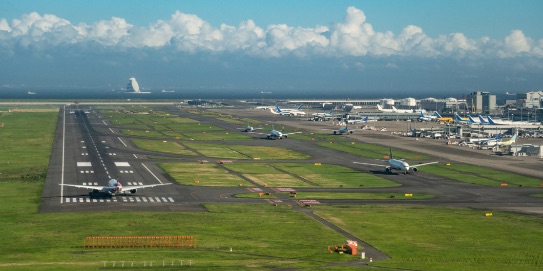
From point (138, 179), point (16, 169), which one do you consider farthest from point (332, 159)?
point (16, 169)

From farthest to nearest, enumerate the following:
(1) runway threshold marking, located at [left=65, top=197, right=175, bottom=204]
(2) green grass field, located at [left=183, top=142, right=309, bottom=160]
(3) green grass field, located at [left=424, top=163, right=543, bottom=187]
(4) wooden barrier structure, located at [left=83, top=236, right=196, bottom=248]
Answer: (2) green grass field, located at [left=183, top=142, right=309, bottom=160] < (3) green grass field, located at [left=424, top=163, right=543, bottom=187] < (1) runway threshold marking, located at [left=65, top=197, right=175, bottom=204] < (4) wooden barrier structure, located at [left=83, top=236, right=196, bottom=248]

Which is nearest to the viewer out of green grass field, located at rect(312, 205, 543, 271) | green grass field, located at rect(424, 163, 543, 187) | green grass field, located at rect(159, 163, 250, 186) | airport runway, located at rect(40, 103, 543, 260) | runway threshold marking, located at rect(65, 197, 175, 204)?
green grass field, located at rect(312, 205, 543, 271)

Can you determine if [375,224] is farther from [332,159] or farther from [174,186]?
[332,159]

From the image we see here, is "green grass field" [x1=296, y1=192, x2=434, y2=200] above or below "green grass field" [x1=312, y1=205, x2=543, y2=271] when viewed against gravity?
above

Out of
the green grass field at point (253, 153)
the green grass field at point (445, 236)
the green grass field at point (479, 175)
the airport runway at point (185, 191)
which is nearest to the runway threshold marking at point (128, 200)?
the airport runway at point (185, 191)

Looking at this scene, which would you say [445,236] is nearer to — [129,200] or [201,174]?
[129,200]

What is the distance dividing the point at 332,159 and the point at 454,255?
95.0 meters

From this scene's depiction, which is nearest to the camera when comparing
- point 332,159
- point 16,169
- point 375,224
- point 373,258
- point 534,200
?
point 373,258

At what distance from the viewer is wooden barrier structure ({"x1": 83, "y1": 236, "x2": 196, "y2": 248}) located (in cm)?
8250

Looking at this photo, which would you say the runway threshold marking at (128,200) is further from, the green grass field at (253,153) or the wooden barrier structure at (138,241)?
the green grass field at (253,153)

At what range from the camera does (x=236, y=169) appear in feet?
508

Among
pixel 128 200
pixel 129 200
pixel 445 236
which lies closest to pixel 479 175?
pixel 445 236

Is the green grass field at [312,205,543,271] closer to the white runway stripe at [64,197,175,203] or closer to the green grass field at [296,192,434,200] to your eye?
the green grass field at [296,192,434,200]

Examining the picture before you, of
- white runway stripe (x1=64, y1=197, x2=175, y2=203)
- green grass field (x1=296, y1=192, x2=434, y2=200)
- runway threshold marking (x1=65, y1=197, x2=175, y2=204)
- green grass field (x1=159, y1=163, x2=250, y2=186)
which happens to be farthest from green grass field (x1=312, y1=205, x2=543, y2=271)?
green grass field (x1=159, y1=163, x2=250, y2=186)
